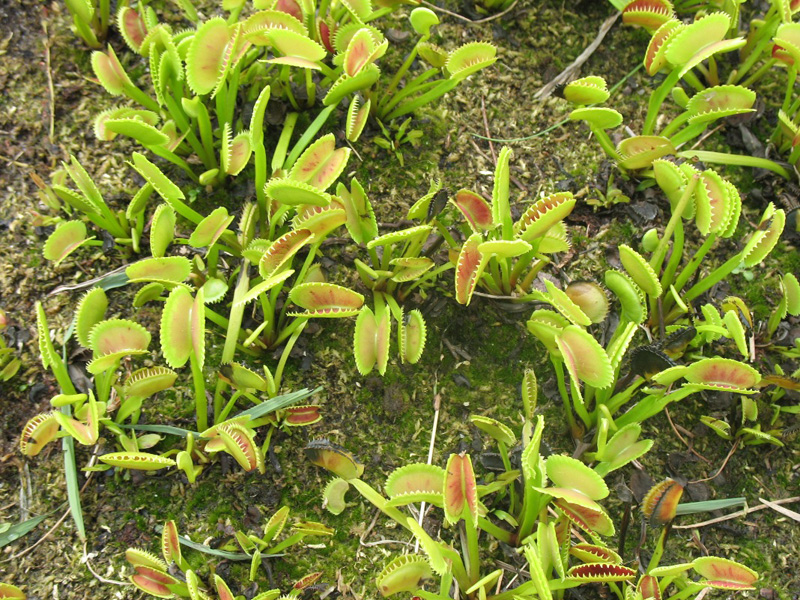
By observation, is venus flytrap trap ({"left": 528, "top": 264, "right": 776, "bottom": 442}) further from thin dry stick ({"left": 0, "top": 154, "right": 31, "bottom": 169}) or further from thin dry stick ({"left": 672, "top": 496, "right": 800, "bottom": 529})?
thin dry stick ({"left": 0, "top": 154, "right": 31, "bottom": 169})

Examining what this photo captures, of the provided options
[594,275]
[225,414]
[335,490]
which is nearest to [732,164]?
[594,275]

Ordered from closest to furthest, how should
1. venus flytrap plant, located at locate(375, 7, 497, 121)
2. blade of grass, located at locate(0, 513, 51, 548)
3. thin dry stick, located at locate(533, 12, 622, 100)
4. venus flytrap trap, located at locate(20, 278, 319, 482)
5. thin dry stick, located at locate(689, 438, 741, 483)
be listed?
venus flytrap trap, located at locate(20, 278, 319, 482) → blade of grass, located at locate(0, 513, 51, 548) → thin dry stick, located at locate(689, 438, 741, 483) → venus flytrap plant, located at locate(375, 7, 497, 121) → thin dry stick, located at locate(533, 12, 622, 100)

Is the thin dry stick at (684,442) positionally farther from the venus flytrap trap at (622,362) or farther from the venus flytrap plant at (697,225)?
the venus flytrap plant at (697,225)

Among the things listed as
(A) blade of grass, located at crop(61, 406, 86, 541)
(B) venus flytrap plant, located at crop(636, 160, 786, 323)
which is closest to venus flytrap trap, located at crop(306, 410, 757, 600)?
(B) venus flytrap plant, located at crop(636, 160, 786, 323)

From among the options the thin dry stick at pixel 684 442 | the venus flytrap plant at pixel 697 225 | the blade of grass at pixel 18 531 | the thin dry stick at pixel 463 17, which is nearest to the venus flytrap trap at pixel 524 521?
the thin dry stick at pixel 684 442

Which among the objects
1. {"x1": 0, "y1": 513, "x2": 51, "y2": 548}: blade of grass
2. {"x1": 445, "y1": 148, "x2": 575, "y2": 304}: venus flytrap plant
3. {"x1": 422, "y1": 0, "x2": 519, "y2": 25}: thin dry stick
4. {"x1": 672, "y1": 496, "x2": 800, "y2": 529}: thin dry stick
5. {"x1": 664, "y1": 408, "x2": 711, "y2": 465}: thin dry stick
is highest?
{"x1": 422, "y1": 0, "x2": 519, "y2": 25}: thin dry stick
